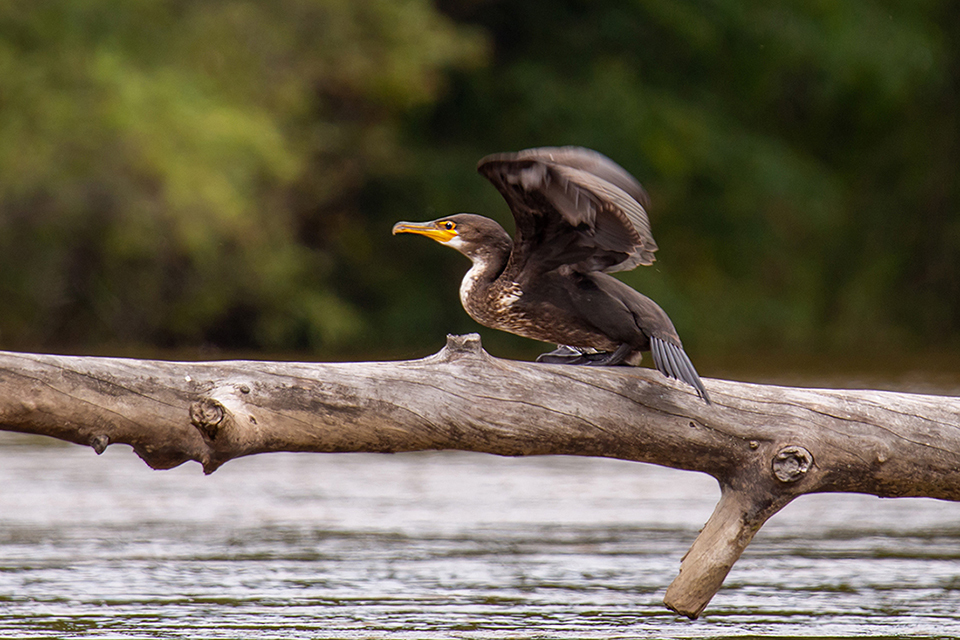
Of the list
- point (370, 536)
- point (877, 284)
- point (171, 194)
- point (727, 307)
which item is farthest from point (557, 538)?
point (877, 284)

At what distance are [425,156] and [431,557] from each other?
12.3 meters

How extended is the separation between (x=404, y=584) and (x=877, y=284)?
52.0 feet

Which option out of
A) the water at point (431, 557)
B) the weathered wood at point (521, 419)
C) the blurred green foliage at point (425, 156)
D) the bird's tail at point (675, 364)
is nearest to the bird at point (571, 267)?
the bird's tail at point (675, 364)

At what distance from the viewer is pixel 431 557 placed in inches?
191

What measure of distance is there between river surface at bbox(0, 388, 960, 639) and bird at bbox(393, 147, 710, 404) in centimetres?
78

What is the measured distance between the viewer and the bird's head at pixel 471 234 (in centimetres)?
364

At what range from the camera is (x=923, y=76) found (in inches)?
689

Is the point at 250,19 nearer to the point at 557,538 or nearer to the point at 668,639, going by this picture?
the point at 557,538

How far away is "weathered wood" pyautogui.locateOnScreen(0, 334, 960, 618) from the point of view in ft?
9.43

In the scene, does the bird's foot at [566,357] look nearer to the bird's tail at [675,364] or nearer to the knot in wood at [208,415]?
the bird's tail at [675,364]

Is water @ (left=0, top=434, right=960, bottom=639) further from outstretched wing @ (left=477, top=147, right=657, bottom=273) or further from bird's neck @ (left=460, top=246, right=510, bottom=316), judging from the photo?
outstretched wing @ (left=477, top=147, right=657, bottom=273)

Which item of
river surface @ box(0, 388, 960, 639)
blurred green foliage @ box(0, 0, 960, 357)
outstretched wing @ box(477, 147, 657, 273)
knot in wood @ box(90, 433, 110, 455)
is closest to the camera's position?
knot in wood @ box(90, 433, 110, 455)

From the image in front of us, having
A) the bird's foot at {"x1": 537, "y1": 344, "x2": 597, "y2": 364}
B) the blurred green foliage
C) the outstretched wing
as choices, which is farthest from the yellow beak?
the blurred green foliage

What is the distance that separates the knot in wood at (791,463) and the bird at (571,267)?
0.23 metres
